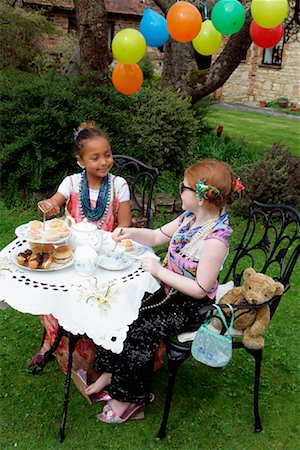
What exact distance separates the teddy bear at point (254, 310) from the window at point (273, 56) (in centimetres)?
1766

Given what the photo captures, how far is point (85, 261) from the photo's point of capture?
2215 millimetres

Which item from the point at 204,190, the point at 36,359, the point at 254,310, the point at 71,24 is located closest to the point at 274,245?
the point at 254,310

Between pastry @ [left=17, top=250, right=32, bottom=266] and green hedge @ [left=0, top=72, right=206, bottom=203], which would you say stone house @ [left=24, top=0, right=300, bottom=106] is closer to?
green hedge @ [left=0, top=72, right=206, bottom=203]

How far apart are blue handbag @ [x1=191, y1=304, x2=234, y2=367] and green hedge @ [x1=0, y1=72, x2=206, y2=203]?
3.53m

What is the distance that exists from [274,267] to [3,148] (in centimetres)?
311

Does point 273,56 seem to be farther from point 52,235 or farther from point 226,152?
point 52,235

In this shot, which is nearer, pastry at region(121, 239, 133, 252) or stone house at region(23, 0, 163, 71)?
pastry at region(121, 239, 133, 252)

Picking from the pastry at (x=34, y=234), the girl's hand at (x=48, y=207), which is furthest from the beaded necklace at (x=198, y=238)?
A: the girl's hand at (x=48, y=207)

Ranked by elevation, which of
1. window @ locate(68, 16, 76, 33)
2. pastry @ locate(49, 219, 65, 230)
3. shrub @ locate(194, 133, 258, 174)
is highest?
window @ locate(68, 16, 76, 33)

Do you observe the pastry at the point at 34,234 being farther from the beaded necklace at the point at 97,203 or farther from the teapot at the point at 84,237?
the beaded necklace at the point at 97,203

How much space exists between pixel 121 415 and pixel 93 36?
4.51m

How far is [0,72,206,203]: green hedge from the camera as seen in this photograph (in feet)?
17.9

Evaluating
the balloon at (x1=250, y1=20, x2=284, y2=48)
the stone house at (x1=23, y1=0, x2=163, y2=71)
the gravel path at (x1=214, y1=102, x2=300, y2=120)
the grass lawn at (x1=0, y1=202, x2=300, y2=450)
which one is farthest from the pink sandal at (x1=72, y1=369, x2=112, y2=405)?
the gravel path at (x1=214, y1=102, x2=300, y2=120)

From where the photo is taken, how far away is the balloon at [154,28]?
4.91 meters
